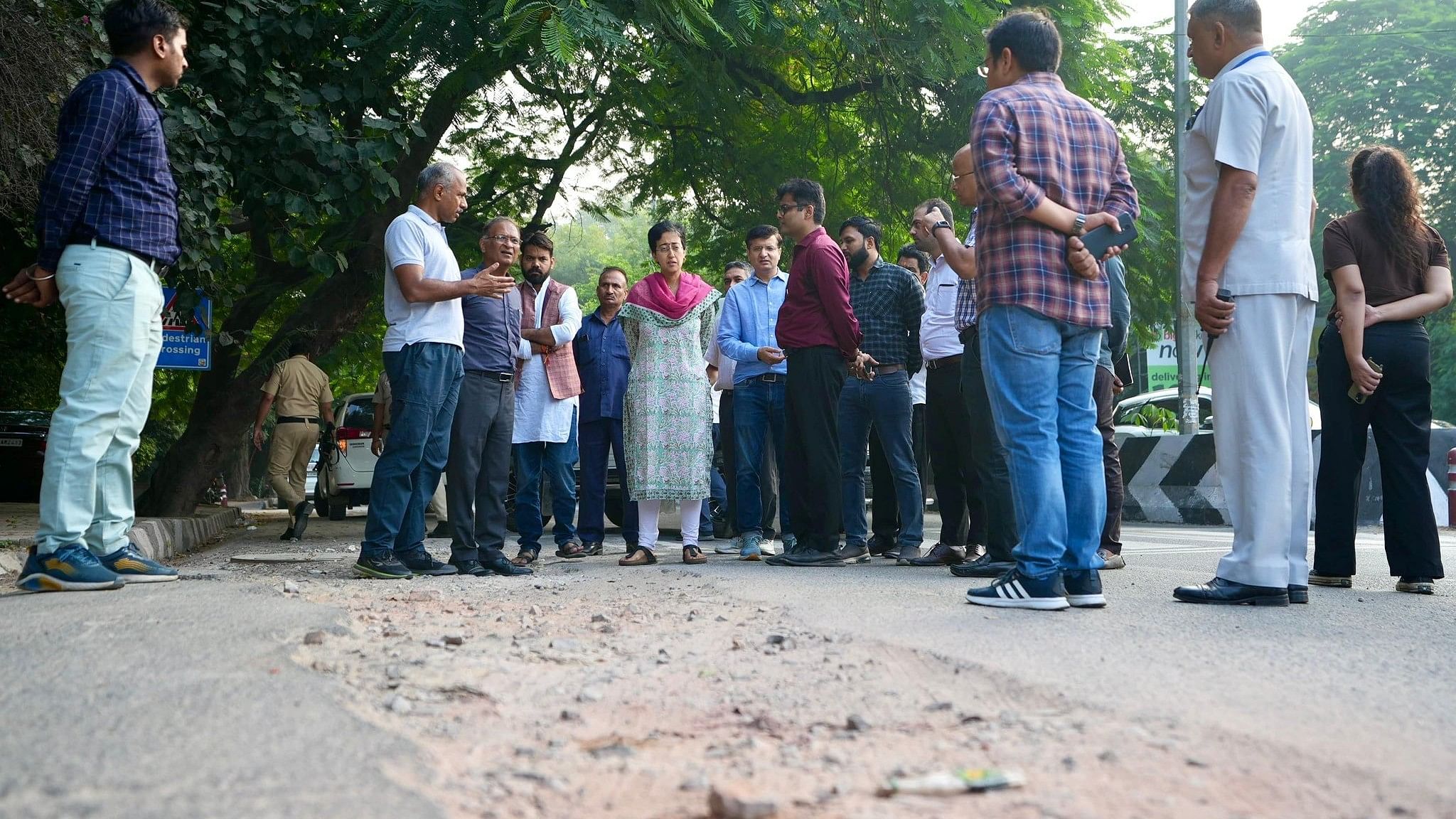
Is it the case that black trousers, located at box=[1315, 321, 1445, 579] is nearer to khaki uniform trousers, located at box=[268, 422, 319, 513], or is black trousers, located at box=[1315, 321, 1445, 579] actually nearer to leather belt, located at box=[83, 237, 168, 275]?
leather belt, located at box=[83, 237, 168, 275]

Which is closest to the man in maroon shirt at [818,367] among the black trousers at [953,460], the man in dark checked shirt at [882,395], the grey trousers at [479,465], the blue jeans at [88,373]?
Answer: the man in dark checked shirt at [882,395]

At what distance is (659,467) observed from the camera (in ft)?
25.3

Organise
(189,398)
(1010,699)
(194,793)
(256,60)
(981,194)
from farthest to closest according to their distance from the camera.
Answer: (189,398) → (256,60) → (981,194) → (1010,699) → (194,793)

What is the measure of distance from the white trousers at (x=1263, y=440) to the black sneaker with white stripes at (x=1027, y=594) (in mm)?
753

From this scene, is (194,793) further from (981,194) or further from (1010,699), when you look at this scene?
(981,194)

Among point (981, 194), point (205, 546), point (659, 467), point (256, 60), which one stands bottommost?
point (205, 546)

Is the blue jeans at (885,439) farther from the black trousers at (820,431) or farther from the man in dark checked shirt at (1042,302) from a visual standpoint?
the man in dark checked shirt at (1042,302)

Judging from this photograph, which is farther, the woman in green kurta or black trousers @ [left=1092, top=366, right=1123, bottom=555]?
the woman in green kurta

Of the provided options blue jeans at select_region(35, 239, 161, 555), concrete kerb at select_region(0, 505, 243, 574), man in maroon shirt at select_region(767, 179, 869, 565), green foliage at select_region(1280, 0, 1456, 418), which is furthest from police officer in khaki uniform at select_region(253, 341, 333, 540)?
green foliage at select_region(1280, 0, 1456, 418)

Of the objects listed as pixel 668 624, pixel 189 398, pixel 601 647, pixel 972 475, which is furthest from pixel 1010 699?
pixel 189 398

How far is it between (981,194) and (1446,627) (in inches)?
85.2

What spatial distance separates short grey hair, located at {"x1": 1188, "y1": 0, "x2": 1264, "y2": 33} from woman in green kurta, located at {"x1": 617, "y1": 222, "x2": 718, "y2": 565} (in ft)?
11.8

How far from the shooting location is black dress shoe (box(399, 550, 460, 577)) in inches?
263

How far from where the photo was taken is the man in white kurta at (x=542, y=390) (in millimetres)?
7914
